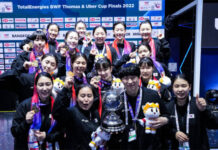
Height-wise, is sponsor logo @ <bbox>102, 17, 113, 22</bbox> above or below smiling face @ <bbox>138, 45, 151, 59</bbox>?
above

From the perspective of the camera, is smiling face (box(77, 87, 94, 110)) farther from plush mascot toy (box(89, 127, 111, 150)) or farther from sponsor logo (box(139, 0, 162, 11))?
sponsor logo (box(139, 0, 162, 11))

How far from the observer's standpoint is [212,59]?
5.00 m

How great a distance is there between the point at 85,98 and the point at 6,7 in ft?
15.3

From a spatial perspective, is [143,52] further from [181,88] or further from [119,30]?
[181,88]

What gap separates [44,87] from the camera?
97.0 inches

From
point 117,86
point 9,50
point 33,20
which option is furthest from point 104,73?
point 9,50

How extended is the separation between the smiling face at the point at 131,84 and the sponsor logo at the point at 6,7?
469 cm

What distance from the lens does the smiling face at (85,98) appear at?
2377 millimetres

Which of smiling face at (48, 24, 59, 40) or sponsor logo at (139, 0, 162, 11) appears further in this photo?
sponsor logo at (139, 0, 162, 11)

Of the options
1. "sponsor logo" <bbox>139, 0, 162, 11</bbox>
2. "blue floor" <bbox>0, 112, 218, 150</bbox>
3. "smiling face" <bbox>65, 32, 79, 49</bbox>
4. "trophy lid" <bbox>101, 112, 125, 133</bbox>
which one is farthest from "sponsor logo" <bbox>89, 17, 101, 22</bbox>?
"trophy lid" <bbox>101, 112, 125, 133</bbox>

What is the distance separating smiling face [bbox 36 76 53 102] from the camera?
2471 millimetres

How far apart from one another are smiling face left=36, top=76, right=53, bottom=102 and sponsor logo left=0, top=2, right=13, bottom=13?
13.6ft

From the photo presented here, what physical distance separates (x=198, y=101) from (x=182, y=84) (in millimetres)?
246

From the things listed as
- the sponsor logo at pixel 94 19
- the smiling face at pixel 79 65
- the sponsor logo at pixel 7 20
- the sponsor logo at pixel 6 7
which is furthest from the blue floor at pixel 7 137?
the sponsor logo at pixel 94 19
